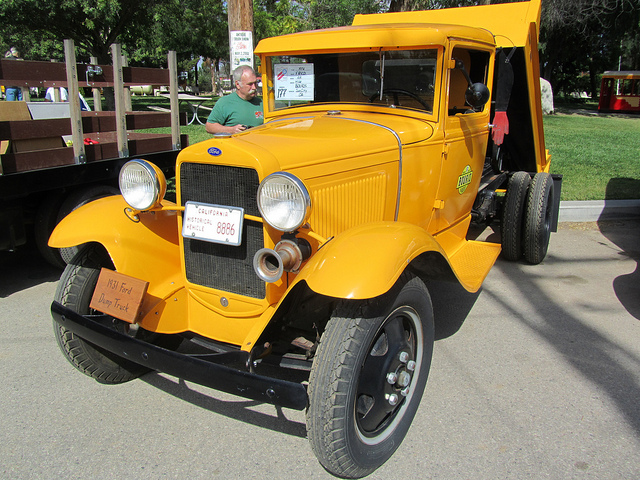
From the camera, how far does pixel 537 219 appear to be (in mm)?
4609

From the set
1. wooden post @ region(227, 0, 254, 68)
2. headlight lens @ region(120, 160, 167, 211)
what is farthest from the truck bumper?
wooden post @ region(227, 0, 254, 68)

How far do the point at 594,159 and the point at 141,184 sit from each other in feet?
33.0

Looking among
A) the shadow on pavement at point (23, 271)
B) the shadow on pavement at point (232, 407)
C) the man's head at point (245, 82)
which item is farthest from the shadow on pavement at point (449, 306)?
the shadow on pavement at point (23, 271)

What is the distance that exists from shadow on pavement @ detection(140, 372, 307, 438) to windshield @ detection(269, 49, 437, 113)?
207 centimetres

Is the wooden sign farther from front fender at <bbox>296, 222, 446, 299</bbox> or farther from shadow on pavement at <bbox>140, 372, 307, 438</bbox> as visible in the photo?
front fender at <bbox>296, 222, 446, 299</bbox>

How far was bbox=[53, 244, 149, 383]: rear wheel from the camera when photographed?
2699 millimetres

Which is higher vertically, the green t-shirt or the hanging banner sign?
the hanging banner sign

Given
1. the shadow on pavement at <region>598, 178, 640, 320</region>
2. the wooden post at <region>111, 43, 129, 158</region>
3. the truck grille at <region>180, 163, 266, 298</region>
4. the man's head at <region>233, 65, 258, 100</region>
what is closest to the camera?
the truck grille at <region>180, 163, 266, 298</region>

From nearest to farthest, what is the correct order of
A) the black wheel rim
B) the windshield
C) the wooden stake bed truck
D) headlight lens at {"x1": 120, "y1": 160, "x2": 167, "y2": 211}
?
the black wheel rim → headlight lens at {"x1": 120, "y1": 160, "x2": 167, "y2": 211} → the windshield → the wooden stake bed truck

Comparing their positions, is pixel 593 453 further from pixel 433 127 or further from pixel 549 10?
pixel 549 10

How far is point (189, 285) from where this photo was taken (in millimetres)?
2752

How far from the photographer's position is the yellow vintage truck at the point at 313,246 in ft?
6.97

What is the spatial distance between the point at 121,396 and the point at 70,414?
27 centimetres

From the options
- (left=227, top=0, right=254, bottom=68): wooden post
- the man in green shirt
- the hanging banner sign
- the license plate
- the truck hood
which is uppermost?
(left=227, top=0, right=254, bottom=68): wooden post
